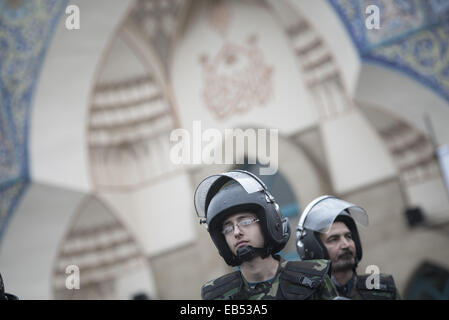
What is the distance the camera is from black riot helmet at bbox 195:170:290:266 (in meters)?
1.87

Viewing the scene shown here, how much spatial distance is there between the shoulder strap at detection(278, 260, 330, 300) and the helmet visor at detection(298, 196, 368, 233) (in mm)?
846

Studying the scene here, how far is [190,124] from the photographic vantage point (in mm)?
8039

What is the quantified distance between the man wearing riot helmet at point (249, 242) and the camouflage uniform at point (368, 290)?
78 centimetres

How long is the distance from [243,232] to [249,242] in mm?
→ 35

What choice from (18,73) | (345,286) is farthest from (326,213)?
(18,73)

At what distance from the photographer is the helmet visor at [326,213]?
2666 millimetres

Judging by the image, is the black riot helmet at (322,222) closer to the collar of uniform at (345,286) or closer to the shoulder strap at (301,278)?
the collar of uniform at (345,286)

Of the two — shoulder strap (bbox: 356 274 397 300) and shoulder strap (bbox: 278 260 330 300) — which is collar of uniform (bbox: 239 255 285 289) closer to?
shoulder strap (bbox: 278 260 330 300)

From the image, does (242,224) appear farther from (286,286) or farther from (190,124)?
(190,124)

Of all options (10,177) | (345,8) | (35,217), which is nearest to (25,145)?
(10,177)

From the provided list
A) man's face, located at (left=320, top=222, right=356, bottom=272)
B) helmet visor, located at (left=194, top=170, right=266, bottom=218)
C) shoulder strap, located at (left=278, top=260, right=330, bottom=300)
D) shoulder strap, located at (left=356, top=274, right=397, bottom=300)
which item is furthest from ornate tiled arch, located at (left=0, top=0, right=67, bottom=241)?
shoulder strap, located at (left=278, top=260, right=330, bottom=300)
